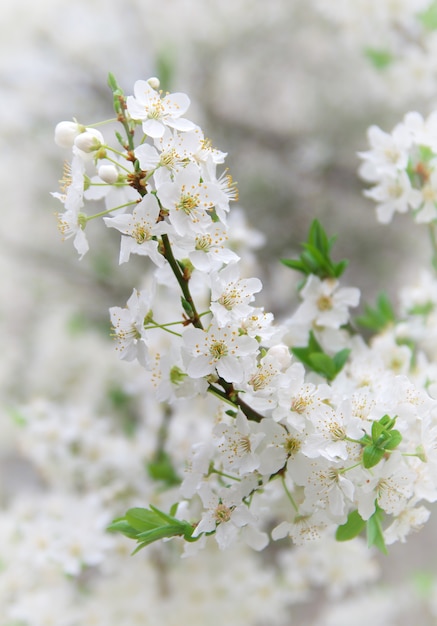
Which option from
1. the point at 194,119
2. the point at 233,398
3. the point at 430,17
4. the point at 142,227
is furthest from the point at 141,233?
the point at 194,119

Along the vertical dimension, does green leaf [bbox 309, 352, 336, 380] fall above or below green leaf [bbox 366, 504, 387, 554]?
above

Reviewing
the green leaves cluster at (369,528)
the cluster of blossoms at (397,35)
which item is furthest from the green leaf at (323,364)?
the cluster of blossoms at (397,35)

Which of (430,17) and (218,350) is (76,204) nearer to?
(218,350)

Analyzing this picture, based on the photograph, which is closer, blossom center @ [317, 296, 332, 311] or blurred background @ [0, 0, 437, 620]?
blossom center @ [317, 296, 332, 311]

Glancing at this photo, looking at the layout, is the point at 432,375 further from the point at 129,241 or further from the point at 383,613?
Result: the point at 383,613

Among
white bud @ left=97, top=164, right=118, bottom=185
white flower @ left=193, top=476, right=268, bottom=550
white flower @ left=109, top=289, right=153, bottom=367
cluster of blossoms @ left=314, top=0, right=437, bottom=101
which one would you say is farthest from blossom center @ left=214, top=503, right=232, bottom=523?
cluster of blossoms @ left=314, top=0, right=437, bottom=101

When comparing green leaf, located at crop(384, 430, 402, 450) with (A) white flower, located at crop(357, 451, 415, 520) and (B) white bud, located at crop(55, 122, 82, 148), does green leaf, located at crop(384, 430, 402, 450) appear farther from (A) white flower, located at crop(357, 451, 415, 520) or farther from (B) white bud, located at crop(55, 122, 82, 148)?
(B) white bud, located at crop(55, 122, 82, 148)

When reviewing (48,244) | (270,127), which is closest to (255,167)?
(270,127)
